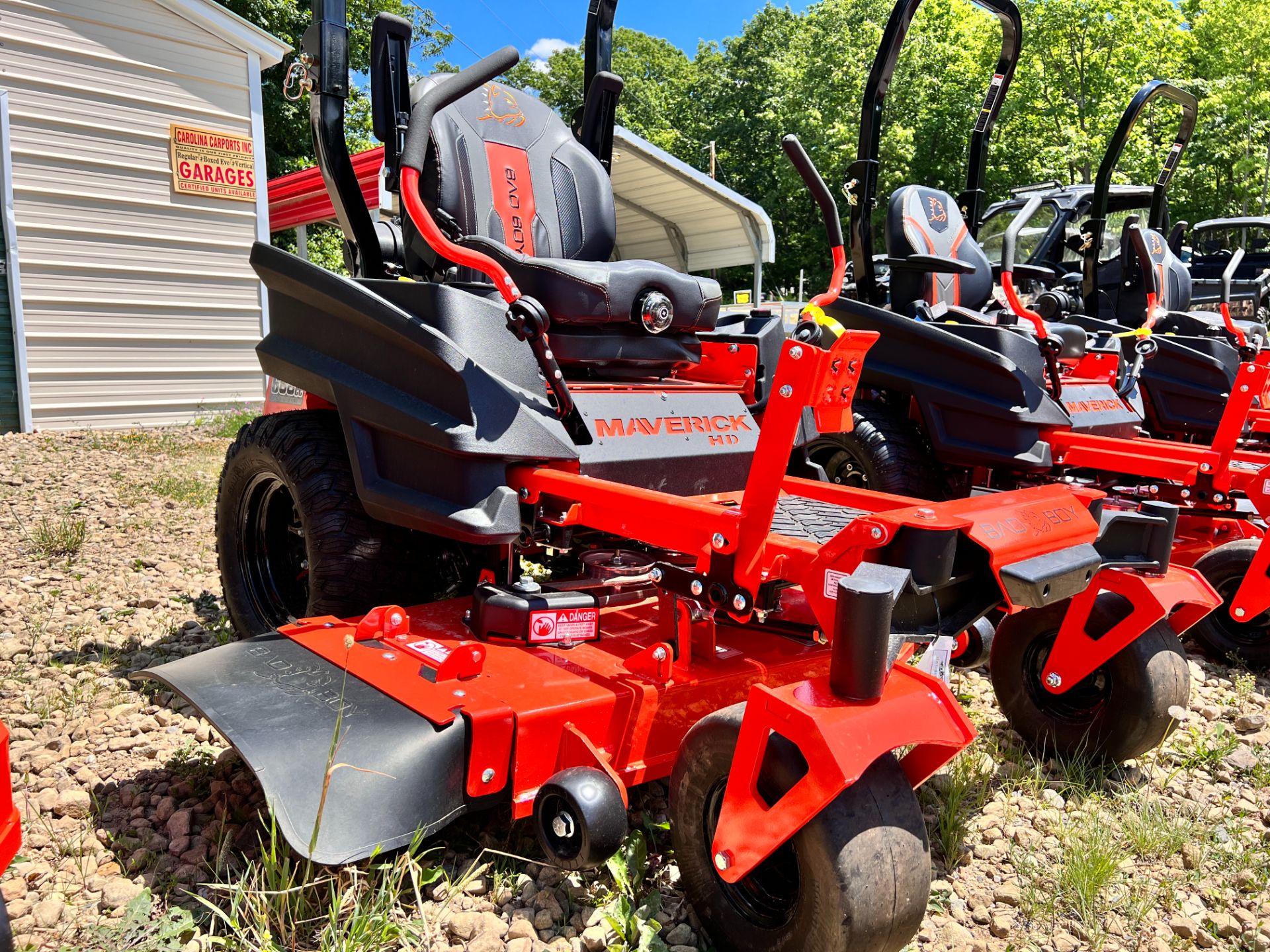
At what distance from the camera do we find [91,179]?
845 centimetres

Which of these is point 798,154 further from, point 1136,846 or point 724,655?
point 1136,846

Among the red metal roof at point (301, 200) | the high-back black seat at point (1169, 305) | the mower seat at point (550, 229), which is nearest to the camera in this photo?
the mower seat at point (550, 229)

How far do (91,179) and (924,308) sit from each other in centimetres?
721

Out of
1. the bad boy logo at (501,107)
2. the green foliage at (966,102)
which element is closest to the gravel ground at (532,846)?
the bad boy logo at (501,107)

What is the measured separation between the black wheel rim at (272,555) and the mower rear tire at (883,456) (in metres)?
2.32

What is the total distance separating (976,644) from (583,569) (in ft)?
3.61

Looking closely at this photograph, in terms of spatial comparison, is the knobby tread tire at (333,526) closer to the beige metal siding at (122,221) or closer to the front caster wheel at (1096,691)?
the front caster wheel at (1096,691)

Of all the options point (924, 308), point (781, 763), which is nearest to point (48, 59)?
point (924, 308)

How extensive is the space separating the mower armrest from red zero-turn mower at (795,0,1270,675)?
0.5 inches

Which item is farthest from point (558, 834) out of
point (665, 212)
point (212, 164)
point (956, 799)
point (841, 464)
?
point (665, 212)

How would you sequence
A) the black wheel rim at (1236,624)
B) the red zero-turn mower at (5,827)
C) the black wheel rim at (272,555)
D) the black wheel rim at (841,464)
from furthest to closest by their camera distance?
the black wheel rim at (841,464)
the black wheel rim at (1236,624)
the black wheel rim at (272,555)
the red zero-turn mower at (5,827)

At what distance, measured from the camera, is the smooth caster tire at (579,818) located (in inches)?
74.2

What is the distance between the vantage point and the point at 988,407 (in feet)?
14.7

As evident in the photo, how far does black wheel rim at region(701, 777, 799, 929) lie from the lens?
5.95ft
